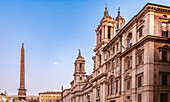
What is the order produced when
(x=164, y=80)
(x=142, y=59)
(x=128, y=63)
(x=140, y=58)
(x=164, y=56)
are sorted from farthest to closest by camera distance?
1. (x=128, y=63)
2. (x=140, y=58)
3. (x=142, y=59)
4. (x=164, y=56)
5. (x=164, y=80)

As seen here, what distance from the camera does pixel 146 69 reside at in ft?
95.4

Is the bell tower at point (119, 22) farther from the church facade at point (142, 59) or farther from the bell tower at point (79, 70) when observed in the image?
the bell tower at point (79, 70)

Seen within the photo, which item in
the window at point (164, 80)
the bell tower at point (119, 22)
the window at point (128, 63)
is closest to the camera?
the window at point (164, 80)

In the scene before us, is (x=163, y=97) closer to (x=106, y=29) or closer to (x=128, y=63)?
(x=128, y=63)

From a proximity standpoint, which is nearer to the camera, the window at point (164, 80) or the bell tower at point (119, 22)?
the window at point (164, 80)

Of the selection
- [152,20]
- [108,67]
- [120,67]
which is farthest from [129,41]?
[108,67]

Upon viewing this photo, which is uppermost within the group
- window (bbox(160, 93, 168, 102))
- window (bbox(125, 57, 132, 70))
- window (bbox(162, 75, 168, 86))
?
window (bbox(125, 57, 132, 70))

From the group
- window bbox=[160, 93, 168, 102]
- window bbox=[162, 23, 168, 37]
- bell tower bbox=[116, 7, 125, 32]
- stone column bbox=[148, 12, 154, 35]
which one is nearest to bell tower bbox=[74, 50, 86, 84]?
bell tower bbox=[116, 7, 125, 32]

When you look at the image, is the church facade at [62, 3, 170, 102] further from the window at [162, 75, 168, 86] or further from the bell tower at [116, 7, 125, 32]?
the bell tower at [116, 7, 125, 32]

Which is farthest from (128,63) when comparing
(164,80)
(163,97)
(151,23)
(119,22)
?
(119,22)

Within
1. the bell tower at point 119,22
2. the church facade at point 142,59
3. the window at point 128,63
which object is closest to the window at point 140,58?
the church facade at point 142,59

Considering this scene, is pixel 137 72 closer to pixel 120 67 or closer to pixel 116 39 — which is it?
pixel 120 67

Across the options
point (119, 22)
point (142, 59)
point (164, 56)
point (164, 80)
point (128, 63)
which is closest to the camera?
point (164, 80)

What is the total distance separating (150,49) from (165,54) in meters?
2.04
